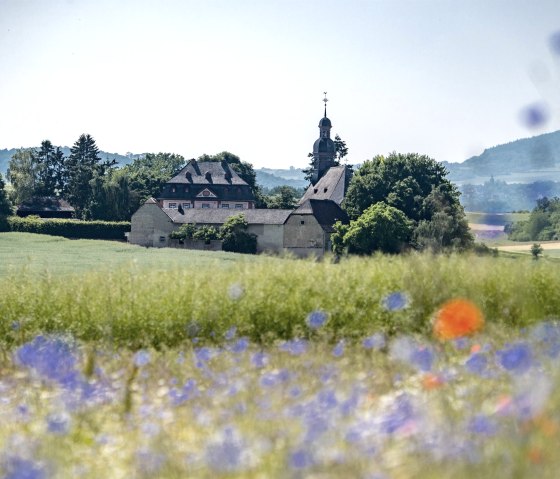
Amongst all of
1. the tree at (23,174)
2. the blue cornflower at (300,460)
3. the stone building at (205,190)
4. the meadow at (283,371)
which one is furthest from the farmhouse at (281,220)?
the blue cornflower at (300,460)

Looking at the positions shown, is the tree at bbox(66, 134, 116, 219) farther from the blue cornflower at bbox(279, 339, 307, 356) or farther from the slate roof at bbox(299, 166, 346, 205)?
the blue cornflower at bbox(279, 339, 307, 356)

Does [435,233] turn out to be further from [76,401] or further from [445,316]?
[76,401]

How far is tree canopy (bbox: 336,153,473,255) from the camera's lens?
54.3 metres

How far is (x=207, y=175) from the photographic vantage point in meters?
95.1

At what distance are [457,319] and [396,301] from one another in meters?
1.21

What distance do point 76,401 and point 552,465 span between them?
387cm

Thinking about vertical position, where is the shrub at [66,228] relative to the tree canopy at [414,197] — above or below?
below

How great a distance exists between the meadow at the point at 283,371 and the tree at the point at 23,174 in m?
87.5

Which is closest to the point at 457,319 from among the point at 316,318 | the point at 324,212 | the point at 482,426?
the point at 316,318

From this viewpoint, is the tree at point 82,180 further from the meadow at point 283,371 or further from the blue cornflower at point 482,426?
the blue cornflower at point 482,426

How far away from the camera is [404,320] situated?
390 inches

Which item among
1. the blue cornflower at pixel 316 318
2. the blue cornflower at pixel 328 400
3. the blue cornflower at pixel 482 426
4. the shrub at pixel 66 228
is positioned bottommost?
the shrub at pixel 66 228

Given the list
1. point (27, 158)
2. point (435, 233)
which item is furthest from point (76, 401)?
point (27, 158)

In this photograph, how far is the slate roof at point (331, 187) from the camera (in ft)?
251
